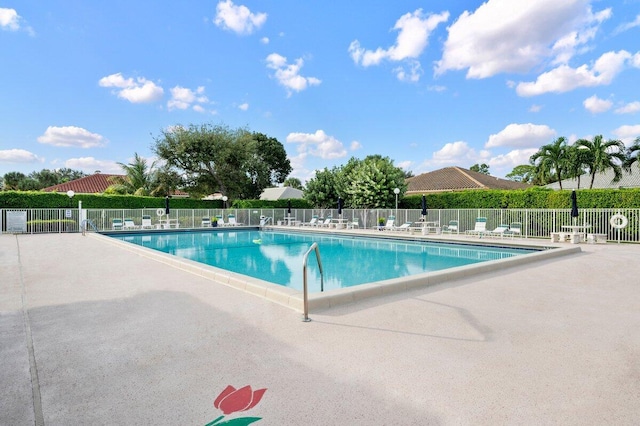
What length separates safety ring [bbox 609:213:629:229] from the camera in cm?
1358

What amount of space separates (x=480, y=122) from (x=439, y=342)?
23.6 metres

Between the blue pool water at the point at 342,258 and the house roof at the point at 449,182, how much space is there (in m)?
14.7

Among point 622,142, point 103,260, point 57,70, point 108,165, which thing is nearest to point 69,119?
point 108,165

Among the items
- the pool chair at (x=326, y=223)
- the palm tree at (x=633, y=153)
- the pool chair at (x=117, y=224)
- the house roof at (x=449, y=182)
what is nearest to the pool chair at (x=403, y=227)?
the pool chair at (x=326, y=223)

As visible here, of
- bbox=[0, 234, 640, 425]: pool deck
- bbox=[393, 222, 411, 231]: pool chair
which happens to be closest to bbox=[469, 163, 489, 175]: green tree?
bbox=[393, 222, 411, 231]: pool chair

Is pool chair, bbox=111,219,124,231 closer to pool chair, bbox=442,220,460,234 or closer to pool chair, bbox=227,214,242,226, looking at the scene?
pool chair, bbox=227,214,242,226

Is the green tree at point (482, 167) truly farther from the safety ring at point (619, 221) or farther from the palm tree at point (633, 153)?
the safety ring at point (619, 221)

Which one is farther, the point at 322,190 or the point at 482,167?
the point at 482,167

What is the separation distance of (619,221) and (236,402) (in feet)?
56.1

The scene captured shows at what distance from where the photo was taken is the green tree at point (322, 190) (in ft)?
94.7

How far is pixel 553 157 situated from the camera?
22734mm

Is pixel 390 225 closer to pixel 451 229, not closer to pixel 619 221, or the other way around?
pixel 451 229

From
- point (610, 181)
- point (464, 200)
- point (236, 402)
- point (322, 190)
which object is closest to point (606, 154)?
point (464, 200)

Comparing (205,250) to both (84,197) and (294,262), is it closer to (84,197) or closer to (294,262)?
(294,262)
